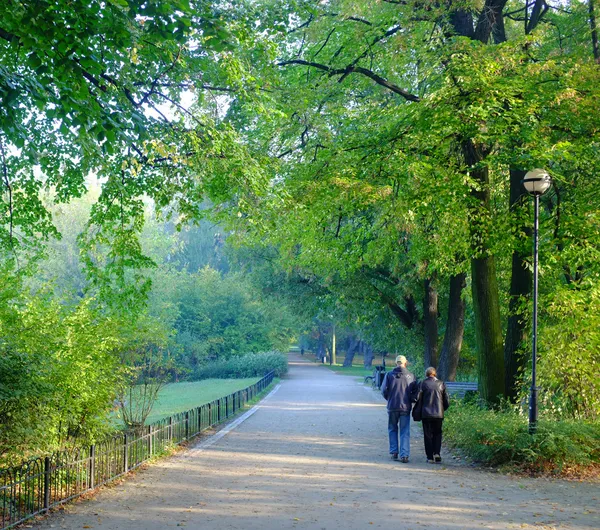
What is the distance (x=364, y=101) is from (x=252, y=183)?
34.2 feet

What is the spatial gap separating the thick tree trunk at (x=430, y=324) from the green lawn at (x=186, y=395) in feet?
27.4

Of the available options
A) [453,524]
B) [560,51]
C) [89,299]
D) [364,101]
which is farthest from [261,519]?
[364,101]

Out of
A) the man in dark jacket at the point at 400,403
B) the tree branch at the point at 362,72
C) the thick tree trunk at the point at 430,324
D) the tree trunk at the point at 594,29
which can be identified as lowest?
the man in dark jacket at the point at 400,403

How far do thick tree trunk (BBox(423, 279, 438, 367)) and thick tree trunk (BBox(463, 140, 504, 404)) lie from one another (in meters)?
A: 8.88

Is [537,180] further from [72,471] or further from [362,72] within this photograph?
[72,471]

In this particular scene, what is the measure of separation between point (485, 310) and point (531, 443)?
4.49 metres

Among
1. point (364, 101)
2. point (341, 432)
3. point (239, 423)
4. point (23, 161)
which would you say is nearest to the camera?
point (23, 161)

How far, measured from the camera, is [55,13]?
796 centimetres

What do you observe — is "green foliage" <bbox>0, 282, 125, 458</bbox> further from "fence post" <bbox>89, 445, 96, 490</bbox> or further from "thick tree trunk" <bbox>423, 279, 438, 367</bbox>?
"thick tree trunk" <bbox>423, 279, 438, 367</bbox>

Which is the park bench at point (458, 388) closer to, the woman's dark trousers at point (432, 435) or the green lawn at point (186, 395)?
the green lawn at point (186, 395)

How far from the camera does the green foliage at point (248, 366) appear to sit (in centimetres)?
4650

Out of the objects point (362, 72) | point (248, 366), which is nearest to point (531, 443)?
point (362, 72)

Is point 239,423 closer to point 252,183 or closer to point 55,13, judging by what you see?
point 252,183

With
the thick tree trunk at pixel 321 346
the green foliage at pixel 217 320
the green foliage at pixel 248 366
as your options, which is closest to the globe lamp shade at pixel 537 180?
the green foliage at pixel 248 366
